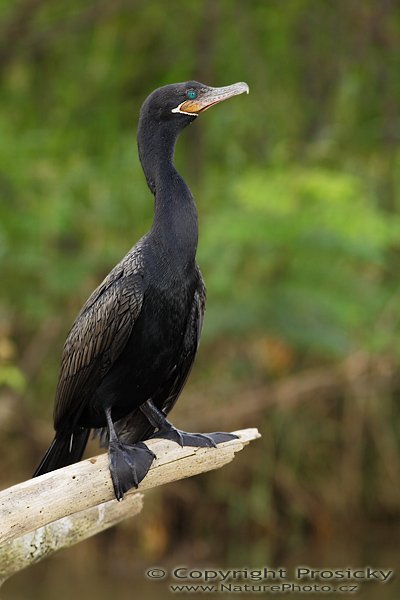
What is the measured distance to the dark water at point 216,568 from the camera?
315 inches

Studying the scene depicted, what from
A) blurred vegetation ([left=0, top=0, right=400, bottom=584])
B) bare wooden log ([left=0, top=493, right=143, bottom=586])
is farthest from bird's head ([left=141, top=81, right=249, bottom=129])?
blurred vegetation ([left=0, top=0, right=400, bottom=584])

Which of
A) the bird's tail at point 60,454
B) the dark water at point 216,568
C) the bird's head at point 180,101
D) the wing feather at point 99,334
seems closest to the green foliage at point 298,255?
the dark water at point 216,568

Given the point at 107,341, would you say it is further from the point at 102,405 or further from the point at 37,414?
the point at 37,414

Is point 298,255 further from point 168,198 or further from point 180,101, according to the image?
point 168,198

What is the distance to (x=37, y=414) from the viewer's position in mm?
9633

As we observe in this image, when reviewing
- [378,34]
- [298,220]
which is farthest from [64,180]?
[378,34]

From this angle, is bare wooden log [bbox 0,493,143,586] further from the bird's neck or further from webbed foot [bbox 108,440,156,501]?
the bird's neck

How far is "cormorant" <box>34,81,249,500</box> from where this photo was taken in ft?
15.0

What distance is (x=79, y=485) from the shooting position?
4266 millimetres

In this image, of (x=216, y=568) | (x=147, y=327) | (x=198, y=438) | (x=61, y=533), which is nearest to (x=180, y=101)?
(x=147, y=327)

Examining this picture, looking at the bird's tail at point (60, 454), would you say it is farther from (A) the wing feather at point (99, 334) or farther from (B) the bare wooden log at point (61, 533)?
(B) the bare wooden log at point (61, 533)

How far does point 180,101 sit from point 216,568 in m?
4.80

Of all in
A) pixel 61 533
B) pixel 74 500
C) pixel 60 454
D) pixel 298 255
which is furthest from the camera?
pixel 298 255

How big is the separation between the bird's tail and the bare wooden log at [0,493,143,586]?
26 centimetres
